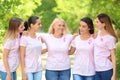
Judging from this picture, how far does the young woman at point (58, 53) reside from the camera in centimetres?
830

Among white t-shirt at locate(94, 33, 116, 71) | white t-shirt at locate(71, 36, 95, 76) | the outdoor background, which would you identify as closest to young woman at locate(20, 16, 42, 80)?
white t-shirt at locate(71, 36, 95, 76)

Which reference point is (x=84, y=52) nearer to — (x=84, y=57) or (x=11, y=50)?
(x=84, y=57)

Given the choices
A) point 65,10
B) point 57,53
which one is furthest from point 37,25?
point 65,10

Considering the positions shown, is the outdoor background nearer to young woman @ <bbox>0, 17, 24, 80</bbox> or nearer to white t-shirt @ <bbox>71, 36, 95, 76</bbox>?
white t-shirt @ <bbox>71, 36, 95, 76</bbox>

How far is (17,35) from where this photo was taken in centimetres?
816

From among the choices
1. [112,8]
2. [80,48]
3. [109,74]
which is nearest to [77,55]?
[80,48]

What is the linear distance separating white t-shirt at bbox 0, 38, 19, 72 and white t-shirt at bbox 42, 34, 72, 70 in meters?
0.60

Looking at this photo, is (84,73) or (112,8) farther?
(112,8)

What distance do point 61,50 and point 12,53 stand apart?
876mm

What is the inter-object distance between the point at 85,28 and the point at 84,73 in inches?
31.3

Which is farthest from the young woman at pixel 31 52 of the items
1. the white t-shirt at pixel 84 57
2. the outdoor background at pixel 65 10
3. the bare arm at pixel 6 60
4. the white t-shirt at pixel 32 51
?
the outdoor background at pixel 65 10

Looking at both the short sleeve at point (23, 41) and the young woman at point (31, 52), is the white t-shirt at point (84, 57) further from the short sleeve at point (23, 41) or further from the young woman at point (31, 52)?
the short sleeve at point (23, 41)

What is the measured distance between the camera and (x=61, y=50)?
27.2 feet

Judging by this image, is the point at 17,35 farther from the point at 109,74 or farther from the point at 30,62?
the point at 109,74
